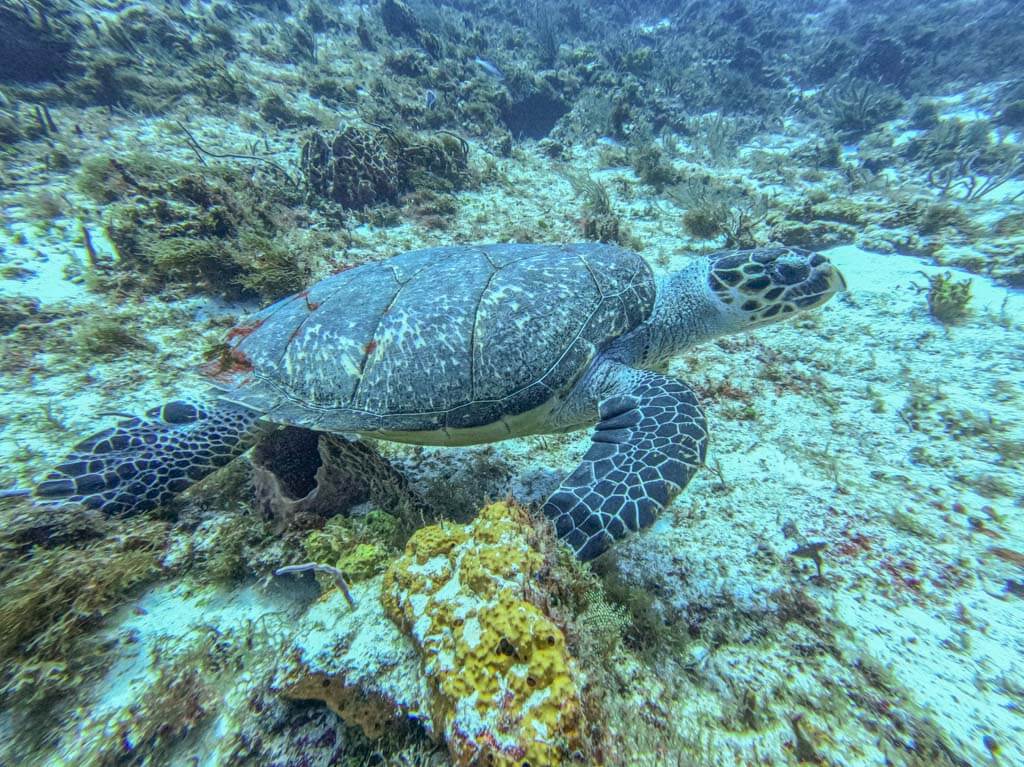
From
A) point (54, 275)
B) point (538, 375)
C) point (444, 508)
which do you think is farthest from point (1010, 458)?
point (54, 275)

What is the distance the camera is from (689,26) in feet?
62.9

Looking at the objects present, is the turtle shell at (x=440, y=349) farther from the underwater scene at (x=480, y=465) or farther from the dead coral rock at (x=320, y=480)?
the dead coral rock at (x=320, y=480)

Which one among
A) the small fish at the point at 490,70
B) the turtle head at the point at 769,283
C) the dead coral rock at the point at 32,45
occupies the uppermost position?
the small fish at the point at 490,70

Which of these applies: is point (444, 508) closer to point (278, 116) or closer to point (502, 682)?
point (502, 682)

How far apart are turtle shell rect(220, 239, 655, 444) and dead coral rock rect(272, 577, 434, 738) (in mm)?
1247

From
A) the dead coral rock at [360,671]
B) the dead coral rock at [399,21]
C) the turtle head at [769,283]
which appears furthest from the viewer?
the dead coral rock at [399,21]

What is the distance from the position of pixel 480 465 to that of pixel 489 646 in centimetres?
200

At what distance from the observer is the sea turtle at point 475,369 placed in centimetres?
240

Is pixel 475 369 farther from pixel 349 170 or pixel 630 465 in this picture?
pixel 349 170

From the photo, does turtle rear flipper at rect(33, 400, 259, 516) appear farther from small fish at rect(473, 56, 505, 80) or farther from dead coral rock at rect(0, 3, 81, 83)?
small fish at rect(473, 56, 505, 80)

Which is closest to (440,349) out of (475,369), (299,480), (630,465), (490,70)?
(475,369)

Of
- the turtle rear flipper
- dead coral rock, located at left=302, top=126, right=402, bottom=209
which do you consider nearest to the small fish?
dead coral rock, located at left=302, top=126, right=402, bottom=209

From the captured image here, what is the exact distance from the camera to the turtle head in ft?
9.94

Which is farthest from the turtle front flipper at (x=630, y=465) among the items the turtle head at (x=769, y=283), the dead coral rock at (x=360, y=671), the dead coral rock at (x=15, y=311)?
the dead coral rock at (x=15, y=311)
